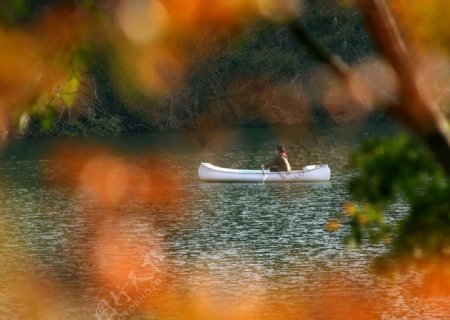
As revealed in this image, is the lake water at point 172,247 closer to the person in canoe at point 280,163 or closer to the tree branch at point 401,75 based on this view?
the person in canoe at point 280,163

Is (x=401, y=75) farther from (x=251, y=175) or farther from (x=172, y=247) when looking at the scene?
(x=251, y=175)

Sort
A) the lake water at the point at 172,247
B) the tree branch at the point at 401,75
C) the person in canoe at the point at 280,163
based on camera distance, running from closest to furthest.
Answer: the tree branch at the point at 401,75, the lake water at the point at 172,247, the person in canoe at the point at 280,163

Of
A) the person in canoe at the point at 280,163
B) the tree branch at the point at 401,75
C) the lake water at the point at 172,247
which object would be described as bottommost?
the lake water at the point at 172,247

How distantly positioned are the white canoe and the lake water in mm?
310

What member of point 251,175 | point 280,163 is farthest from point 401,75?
point 251,175

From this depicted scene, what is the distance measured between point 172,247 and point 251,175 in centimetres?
1240

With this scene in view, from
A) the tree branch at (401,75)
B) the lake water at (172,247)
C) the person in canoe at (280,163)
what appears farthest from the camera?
the person in canoe at (280,163)

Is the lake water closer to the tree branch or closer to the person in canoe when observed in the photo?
the person in canoe

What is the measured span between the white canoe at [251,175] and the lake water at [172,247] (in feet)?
1.02

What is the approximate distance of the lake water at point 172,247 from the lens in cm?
2488

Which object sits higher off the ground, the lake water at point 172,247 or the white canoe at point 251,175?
the white canoe at point 251,175

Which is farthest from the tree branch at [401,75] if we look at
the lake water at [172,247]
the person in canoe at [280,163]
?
the person in canoe at [280,163]

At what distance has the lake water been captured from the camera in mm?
24883

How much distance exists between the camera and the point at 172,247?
102 feet
